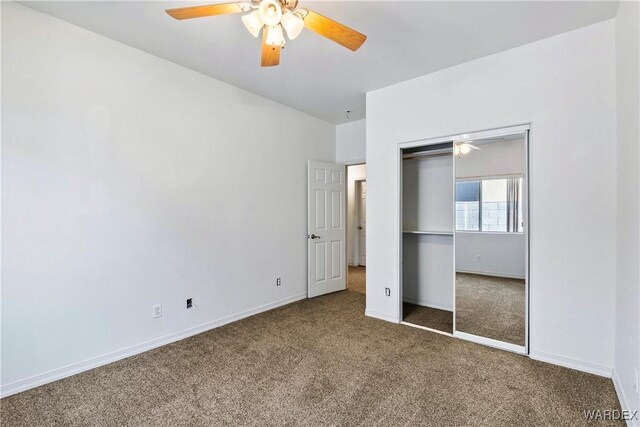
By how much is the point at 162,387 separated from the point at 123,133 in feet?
6.98

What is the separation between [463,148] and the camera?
3.09 metres

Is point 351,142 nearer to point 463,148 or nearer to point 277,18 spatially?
point 463,148

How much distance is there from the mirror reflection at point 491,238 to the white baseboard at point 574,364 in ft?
0.55

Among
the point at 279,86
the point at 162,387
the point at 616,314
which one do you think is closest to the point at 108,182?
the point at 162,387

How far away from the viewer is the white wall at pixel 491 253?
281 cm

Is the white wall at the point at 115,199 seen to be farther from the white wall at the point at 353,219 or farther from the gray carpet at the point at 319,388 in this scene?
the white wall at the point at 353,219

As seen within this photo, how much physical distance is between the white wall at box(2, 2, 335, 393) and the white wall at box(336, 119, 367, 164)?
1.44m

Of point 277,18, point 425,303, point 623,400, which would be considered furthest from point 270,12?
point 425,303

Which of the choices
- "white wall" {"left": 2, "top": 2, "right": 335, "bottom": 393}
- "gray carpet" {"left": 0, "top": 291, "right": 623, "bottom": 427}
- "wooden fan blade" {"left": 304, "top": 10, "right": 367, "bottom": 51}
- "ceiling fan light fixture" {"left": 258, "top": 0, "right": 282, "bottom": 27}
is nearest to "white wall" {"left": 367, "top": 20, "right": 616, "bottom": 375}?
"gray carpet" {"left": 0, "top": 291, "right": 623, "bottom": 427}

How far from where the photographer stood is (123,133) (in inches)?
107

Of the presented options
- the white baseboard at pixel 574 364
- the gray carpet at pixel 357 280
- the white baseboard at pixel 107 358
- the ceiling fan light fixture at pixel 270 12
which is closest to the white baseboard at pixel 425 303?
the gray carpet at pixel 357 280

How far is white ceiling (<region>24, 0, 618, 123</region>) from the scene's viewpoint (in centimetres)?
219

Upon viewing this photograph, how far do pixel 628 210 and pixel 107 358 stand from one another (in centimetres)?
404

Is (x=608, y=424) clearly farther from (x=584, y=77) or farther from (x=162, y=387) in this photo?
(x=162, y=387)
